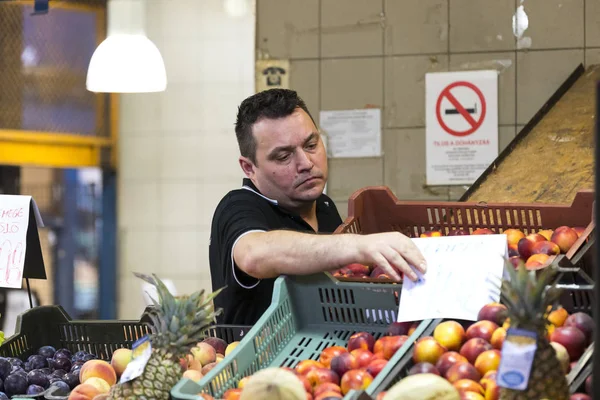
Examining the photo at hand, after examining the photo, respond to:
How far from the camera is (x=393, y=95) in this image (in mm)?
4805

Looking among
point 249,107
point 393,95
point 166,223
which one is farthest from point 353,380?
point 166,223

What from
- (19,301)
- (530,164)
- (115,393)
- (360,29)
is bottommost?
(19,301)

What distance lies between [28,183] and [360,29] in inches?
111

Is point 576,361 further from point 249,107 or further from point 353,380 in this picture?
point 249,107

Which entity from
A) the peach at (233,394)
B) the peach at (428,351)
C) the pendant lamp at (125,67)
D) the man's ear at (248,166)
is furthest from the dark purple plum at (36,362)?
the pendant lamp at (125,67)

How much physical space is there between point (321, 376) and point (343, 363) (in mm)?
57

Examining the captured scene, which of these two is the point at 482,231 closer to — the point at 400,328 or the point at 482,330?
the point at 400,328

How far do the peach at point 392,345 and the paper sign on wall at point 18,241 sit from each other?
123cm

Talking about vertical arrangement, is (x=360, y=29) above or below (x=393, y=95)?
above

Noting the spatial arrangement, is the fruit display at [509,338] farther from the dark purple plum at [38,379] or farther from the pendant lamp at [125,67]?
the pendant lamp at [125,67]

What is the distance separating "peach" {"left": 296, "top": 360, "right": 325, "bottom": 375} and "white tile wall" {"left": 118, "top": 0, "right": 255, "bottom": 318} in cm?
400

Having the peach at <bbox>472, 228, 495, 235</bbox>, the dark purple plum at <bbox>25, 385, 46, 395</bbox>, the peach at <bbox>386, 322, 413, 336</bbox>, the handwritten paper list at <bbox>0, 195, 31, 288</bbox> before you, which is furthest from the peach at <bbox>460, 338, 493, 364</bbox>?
the handwritten paper list at <bbox>0, 195, 31, 288</bbox>

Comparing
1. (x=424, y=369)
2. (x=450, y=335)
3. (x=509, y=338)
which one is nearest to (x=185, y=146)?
(x=450, y=335)

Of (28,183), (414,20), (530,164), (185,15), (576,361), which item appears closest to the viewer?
(576,361)
